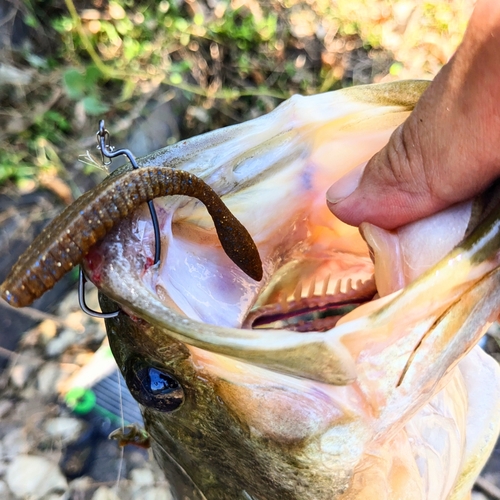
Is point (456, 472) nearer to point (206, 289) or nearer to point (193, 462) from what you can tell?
point (193, 462)

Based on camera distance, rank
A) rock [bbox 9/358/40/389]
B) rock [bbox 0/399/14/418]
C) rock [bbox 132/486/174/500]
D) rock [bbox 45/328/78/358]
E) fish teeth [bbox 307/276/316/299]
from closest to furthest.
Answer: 1. fish teeth [bbox 307/276/316/299]
2. rock [bbox 132/486/174/500]
3. rock [bbox 0/399/14/418]
4. rock [bbox 9/358/40/389]
5. rock [bbox 45/328/78/358]

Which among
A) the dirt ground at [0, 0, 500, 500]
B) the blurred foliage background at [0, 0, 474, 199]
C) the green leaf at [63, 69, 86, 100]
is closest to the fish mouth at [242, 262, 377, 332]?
the dirt ground at [0, 0, 500, 500]

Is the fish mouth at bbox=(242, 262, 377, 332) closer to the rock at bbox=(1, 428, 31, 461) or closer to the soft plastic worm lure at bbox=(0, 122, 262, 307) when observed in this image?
the soft plastic worm lure at bbox=(0, 122, 262, 307)

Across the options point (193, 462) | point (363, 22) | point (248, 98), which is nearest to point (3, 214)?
point (248, 98)

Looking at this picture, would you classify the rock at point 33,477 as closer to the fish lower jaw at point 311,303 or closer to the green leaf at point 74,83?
the fish lower jaw at point 311,303

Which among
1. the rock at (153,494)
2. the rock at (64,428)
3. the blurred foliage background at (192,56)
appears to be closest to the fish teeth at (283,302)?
the rock at (153,494)

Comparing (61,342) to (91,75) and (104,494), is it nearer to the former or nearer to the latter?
(104,494)

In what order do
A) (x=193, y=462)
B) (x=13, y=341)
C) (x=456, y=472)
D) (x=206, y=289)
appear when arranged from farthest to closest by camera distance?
(x=13, y=341), (x=456, y=472), (x=193, y=462), (x=206, y=289)
